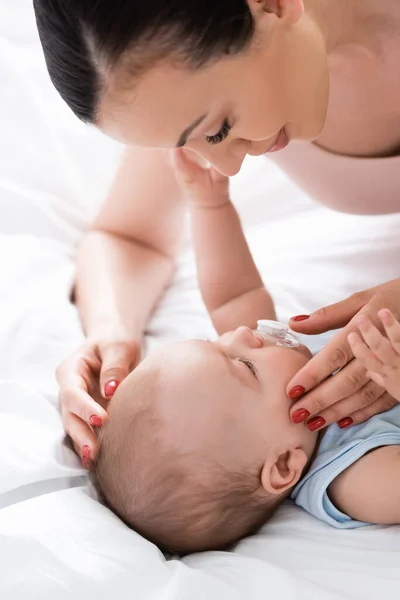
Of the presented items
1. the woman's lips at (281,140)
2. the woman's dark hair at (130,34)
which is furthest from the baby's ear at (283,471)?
the woman's dark hair at (130,34)

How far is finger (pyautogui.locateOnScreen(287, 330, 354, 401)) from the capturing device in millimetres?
1224

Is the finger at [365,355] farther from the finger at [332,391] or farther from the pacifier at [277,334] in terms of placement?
the pacifier at [277,334]

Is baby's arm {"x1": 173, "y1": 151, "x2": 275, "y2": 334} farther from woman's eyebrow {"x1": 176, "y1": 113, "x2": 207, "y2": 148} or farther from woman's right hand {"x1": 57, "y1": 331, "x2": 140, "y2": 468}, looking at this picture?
woman's eyebrow {"x1": 176, "y1": 113, "x2": 207, "y2": 148}

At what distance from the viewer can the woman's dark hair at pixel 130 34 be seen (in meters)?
0.94

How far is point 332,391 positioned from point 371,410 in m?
0.10

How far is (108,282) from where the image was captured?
1691mm

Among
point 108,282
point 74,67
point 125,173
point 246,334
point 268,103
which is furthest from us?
point 125,173

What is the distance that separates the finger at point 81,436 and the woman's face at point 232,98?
45 cm

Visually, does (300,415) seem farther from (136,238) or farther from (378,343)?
(136,238)

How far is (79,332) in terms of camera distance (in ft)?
5.25

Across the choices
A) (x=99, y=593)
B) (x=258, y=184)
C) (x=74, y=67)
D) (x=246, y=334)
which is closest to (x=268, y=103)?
(x=74, y=67)

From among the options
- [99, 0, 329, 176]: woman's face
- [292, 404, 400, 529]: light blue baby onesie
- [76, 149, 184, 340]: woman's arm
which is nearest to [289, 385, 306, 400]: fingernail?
[292, 404, 400, 529]: light blue baby onesie

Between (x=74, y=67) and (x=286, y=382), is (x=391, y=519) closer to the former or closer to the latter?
(x=286, y=382)

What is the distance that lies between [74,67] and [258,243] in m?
0.98
